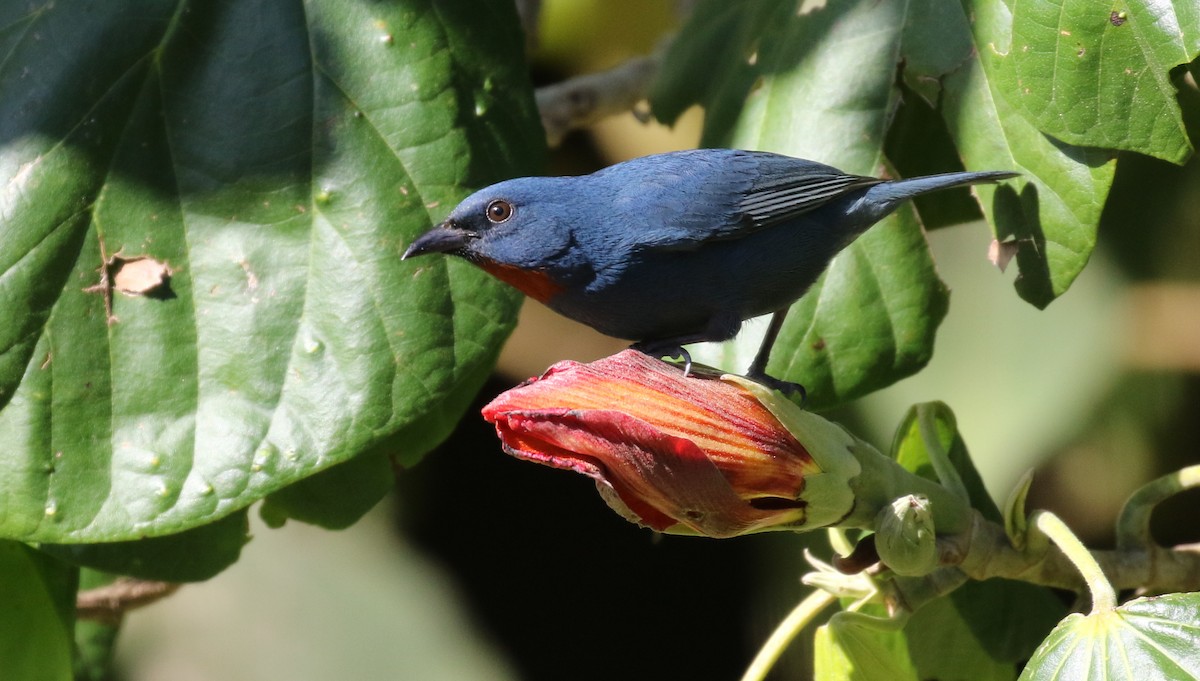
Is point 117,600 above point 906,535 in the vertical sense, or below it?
below

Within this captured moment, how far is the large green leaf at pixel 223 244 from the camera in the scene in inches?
101

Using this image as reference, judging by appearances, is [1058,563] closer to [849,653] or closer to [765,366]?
[849,653]

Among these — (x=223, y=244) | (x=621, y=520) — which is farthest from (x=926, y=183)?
(x=621, y=520)

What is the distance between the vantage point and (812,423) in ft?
6.38

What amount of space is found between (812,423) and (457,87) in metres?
1.31

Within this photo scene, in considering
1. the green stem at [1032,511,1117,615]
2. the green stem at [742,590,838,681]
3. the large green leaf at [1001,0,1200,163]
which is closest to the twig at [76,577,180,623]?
the green stem at [742,590,838,681]

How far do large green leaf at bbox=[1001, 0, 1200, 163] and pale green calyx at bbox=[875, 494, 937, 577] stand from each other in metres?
0.92

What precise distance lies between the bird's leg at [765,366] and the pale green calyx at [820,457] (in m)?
0.47

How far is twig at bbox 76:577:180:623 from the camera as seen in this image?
11.2ft

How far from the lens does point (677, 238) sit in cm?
269

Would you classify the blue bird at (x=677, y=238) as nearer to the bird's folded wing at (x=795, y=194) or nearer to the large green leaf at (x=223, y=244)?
the bird's folded wing at (x=795, y=194)

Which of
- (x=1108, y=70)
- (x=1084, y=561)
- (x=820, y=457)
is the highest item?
(x=1108, y=70)

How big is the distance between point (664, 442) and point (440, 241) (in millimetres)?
1041

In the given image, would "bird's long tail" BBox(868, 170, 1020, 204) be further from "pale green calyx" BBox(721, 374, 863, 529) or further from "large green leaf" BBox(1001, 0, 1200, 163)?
"pale green calyx" BBox(721, 374, 863, 529)
